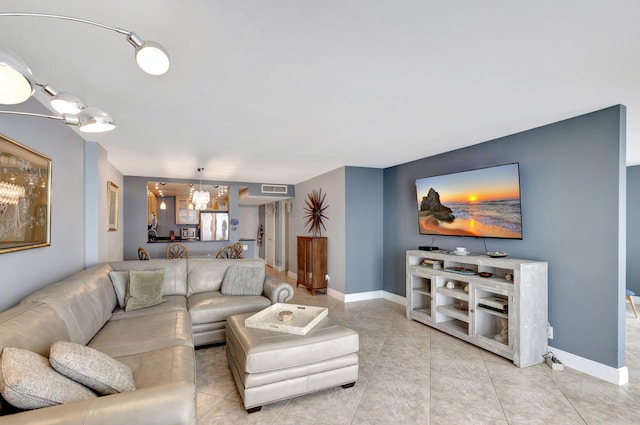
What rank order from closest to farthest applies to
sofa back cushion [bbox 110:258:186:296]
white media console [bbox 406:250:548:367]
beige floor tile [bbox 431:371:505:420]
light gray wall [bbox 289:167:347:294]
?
beige floor tile [bbox 431:371:505:420] < white media console [bbox 406:250:548:367] < sofa back cushion [bbox 110:258:186:296] < light gray wall [bbox 289:167:347:294]

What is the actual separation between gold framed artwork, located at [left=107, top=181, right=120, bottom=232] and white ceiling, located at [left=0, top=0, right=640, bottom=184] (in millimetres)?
1578

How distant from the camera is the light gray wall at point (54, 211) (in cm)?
214

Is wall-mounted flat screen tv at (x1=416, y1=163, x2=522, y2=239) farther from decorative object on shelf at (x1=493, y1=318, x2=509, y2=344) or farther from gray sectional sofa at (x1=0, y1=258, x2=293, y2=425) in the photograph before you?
gray sectional sofa at (x1=0, y1=258, x2=293, y2=425)

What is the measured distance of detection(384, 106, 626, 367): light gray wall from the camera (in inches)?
104

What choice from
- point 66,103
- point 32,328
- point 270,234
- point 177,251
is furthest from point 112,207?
point 270,234

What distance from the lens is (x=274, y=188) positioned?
24.2 ft

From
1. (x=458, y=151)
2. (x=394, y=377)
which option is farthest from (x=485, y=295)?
(x=458, y=151)

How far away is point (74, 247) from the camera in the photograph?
3312 millimetres

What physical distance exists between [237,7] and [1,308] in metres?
2.40

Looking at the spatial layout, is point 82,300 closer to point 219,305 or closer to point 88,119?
point 219,305

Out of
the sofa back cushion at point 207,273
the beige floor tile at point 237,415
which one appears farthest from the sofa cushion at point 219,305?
the beige floor tile at point 237,415

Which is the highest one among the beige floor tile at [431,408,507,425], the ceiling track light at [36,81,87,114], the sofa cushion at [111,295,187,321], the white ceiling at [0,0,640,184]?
the white ceiling at [0,0,640,184]

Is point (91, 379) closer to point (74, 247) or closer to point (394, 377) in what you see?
point (394, 377)

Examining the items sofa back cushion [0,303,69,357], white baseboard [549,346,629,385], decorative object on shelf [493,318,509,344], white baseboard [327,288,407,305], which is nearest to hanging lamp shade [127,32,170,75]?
sofa back cushion [0,303,69,357]
